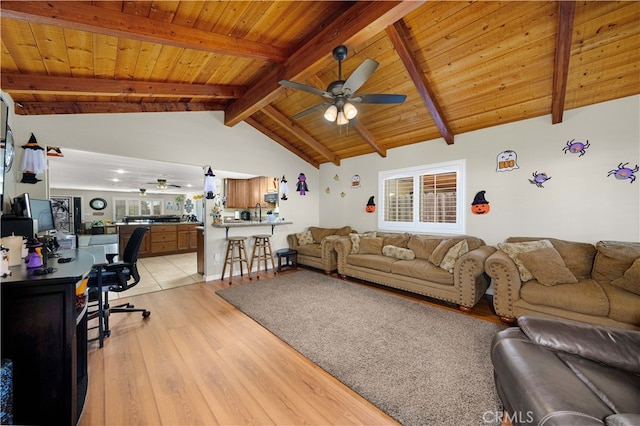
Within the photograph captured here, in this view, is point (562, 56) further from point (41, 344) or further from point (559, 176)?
point (41, 344)

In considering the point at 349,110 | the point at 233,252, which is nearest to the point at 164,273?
the point at 233,252

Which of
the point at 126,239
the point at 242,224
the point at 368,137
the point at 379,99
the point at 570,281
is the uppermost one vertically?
the point at 368,137

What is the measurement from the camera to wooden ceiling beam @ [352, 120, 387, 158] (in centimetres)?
425

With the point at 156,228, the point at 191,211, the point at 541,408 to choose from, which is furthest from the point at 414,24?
the point at 191,211

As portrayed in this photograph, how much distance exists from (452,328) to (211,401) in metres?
2.37

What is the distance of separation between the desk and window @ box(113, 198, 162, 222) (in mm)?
9834

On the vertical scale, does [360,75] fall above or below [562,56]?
below

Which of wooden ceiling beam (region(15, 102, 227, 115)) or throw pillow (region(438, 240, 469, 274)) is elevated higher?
wooden ceiling beam (region(15, 102, 227, 115))

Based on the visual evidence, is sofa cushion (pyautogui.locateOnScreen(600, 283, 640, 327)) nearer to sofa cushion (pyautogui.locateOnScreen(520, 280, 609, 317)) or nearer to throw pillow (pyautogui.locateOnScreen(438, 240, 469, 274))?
sofa cushion (pyautogui.locateOnScreen(520, 280, 609, 317))

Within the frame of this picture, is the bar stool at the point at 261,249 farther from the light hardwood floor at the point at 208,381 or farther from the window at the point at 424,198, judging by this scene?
the window at the point at 424,198

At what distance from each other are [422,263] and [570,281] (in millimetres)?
1537

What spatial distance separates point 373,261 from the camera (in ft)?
13.2

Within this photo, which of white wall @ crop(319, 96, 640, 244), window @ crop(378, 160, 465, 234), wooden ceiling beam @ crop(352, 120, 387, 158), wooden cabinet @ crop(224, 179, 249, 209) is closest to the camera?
white wall @ crop(319, 96, 640, 244)

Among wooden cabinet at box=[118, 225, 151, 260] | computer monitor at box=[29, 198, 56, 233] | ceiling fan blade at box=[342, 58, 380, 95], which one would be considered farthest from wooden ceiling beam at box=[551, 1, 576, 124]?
wooden cabinet at box=[118, 225, 151, 260]
